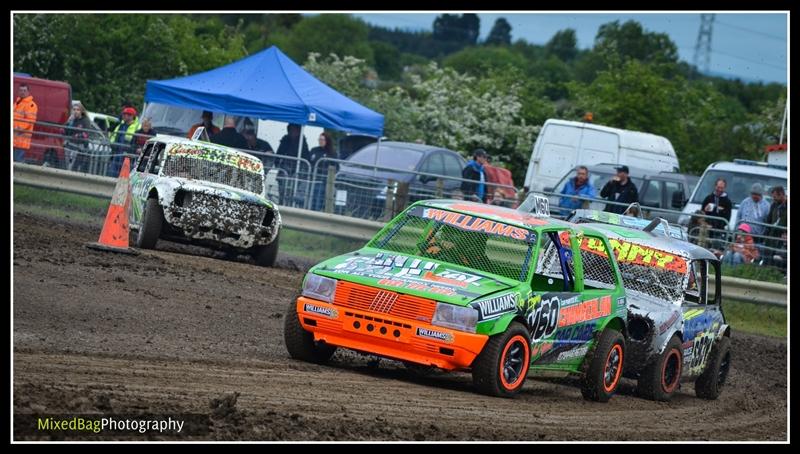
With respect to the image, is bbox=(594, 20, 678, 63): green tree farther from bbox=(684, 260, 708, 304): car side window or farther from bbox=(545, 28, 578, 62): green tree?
bbox=(684, 260, 708, 304): car side window

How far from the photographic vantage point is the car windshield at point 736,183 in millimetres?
23328

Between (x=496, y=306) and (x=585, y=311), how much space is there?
1.43 meters

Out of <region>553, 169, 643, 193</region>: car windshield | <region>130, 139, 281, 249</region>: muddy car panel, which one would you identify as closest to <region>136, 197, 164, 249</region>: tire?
<region>130, 139, 281, 249</region>: muddy car panel

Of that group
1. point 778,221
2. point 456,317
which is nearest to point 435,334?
point 456,317

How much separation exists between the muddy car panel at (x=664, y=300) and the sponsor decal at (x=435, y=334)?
2.89 m

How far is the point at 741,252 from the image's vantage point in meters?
20.5

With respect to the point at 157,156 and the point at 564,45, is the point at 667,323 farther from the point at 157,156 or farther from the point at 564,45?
the point at 564,45

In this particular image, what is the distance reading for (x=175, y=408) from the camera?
26.2ft

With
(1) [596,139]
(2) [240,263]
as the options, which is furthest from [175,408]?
(1) [596,139]

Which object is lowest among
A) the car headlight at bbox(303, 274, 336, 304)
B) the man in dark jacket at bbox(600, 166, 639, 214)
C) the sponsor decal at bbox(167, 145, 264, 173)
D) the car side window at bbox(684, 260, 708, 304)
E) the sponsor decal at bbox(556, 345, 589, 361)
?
the sponsor decal at bbox(556, 345, 589, 361)

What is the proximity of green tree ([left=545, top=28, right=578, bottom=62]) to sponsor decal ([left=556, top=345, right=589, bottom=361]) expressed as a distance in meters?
98.3

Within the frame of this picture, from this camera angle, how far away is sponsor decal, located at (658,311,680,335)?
12492 millimetres

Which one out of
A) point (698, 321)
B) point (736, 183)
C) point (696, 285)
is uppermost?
point (736, 183)

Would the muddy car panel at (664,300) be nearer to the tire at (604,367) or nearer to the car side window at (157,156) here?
the tire at (604,367)
